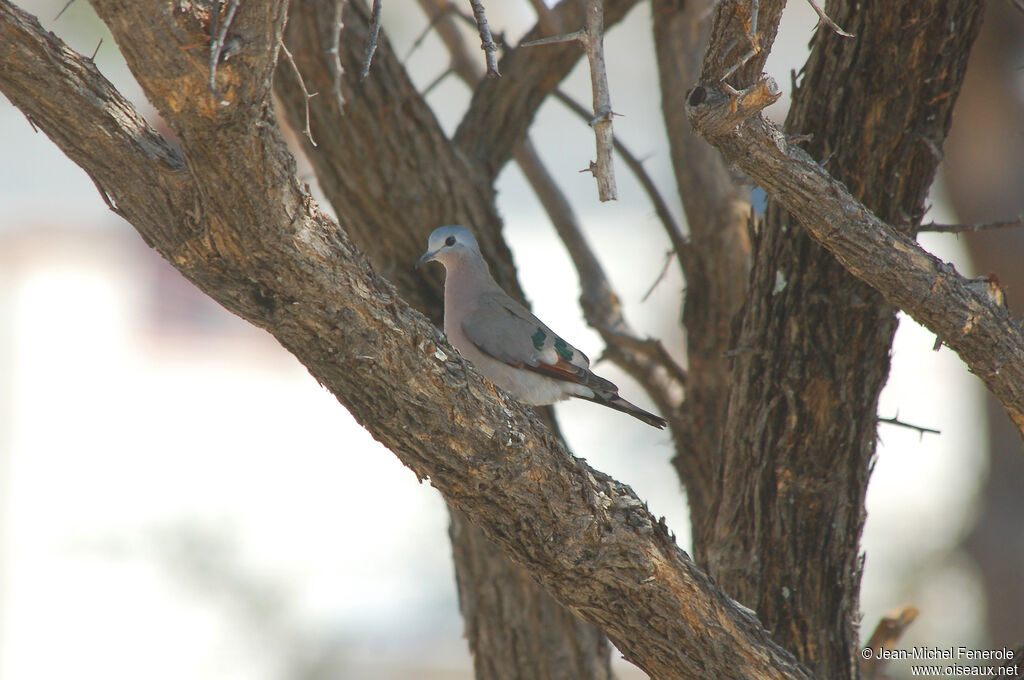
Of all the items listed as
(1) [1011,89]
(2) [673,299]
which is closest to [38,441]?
(2) [673,299]

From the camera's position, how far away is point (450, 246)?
381cm

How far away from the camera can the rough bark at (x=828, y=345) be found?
10.00 ft

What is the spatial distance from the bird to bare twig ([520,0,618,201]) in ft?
5.78

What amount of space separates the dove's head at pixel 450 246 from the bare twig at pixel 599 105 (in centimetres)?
167

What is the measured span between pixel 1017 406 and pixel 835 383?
55 centimetres

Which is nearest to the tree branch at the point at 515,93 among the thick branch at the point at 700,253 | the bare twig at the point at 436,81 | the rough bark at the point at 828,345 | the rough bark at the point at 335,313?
the bare twig at the point at 436,81

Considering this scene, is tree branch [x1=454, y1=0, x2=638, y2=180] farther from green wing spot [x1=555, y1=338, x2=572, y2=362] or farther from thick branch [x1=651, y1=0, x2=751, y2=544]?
green wing spot [x1=555, y1=338, x2=572, y2=362]

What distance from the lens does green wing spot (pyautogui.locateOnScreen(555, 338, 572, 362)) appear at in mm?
3957

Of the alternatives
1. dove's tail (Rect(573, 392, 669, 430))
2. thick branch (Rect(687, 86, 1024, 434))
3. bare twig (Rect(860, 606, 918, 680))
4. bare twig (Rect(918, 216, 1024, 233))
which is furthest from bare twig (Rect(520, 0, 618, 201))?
bare twig (Rect(860, 606, 918, 680))

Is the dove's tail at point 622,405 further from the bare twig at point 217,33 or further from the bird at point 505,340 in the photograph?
the bare twig at point 217,33

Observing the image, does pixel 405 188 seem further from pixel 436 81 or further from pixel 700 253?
pixel 700 253

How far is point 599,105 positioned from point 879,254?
0.84 m

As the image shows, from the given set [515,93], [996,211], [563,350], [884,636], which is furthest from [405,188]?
[996,211]

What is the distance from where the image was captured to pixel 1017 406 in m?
2.67
